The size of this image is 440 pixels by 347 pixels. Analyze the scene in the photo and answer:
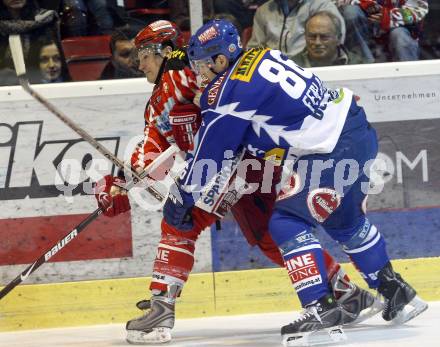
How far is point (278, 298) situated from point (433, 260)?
71 cm

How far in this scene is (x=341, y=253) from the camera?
536 centimetres

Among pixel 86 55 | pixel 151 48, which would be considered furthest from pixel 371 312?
pixel 86 55

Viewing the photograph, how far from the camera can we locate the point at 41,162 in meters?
5.28

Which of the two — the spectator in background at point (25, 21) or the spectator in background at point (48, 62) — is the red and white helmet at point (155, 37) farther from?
the spectator in background at point (25, 21)

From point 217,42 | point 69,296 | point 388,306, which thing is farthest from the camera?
point 69,296

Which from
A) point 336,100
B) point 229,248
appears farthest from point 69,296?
point 336,100

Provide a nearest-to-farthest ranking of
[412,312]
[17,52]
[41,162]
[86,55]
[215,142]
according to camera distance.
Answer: [215,142] → [17,52] → [412,312] → [41,162] → [86,55]

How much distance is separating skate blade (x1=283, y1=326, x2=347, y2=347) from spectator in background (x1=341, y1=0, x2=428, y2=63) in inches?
59.3

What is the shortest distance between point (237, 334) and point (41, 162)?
117 centimetres

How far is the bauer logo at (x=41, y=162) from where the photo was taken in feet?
17.3

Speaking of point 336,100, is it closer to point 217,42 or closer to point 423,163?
point 217,42

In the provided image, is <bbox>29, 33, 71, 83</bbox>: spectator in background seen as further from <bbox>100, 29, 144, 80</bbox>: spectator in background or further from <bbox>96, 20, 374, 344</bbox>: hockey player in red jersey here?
<bbox>96, 20, 374, 344</bbox>: hockey player in red jersey

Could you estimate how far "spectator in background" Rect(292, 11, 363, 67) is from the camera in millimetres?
5410

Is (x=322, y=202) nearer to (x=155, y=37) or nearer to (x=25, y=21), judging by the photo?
(x=155, y=37)
